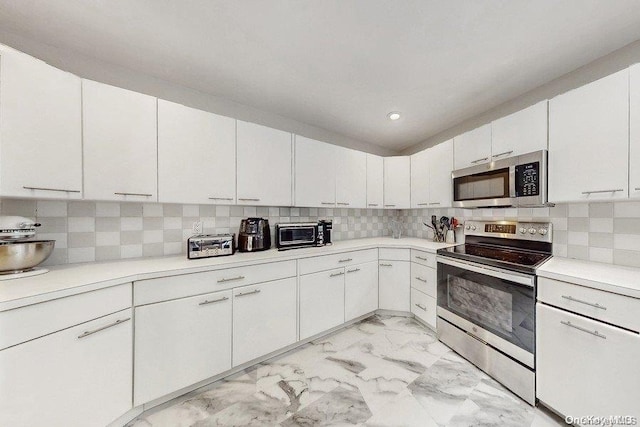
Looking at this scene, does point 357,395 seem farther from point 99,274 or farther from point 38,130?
point 38,130

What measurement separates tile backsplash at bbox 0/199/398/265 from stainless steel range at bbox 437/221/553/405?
1.98m

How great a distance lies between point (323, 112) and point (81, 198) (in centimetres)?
211

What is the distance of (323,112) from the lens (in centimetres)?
245

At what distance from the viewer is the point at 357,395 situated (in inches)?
59.6

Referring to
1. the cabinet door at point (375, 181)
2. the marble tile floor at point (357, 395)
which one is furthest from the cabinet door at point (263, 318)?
the cabinet door at point (375, 181)

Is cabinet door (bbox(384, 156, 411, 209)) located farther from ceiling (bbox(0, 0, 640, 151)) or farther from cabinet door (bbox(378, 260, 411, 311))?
ceiling (bbox(0, 0, 640, 151))

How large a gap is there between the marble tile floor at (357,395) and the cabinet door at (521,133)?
69.4 inches

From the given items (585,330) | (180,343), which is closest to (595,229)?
(585,330)

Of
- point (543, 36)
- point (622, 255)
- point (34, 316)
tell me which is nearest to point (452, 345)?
point (622, 255)

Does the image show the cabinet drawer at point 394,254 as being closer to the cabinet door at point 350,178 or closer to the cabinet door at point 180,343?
the cabinet door at point 350,178

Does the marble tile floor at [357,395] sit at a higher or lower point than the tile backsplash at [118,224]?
lower

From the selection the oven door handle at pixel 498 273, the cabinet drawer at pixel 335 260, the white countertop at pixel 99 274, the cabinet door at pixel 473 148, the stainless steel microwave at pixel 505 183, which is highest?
the cabinet door at pixel 473 148

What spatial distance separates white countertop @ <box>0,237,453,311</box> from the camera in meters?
0.97

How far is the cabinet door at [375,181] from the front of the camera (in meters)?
2.95
